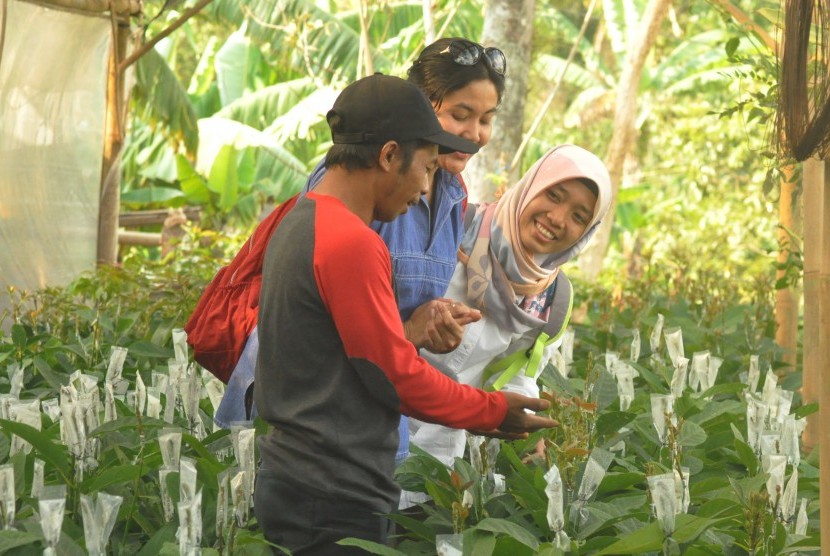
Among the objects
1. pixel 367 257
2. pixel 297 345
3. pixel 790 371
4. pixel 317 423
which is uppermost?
pixel 367 257

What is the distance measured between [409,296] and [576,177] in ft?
2.01

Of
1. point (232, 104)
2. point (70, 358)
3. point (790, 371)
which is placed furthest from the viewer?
point (232, 104)

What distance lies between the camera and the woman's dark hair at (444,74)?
307 centimetres

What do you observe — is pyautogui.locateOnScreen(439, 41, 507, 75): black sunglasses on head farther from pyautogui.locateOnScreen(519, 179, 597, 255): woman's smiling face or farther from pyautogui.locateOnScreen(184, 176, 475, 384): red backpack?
pyautogui.locateOnScreen(184, 176, 475, 384): red backpack

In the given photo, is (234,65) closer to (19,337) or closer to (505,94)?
(505,94)

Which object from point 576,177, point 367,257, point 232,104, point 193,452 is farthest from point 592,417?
point 232,104

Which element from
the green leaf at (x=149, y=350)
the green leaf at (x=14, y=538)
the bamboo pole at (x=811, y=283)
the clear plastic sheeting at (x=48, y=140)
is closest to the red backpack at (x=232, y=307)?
the green leaf at (x=14, y=538)

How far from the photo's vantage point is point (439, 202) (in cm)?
306

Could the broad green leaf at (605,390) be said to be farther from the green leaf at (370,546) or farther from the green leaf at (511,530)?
the green leaf at (370,546)

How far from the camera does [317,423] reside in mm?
2410

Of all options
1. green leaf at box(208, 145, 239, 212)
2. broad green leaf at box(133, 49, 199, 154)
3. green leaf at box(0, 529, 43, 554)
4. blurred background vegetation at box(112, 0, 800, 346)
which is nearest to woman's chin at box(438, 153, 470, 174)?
green leaf at box(0, 529, 43, 554)

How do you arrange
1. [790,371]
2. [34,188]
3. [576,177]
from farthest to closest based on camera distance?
1. [34,188]
2. [790,371]
3. [576,177]

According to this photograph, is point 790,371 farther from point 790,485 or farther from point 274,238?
point 274,238

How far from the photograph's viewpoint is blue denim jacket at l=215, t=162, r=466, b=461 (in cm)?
293
